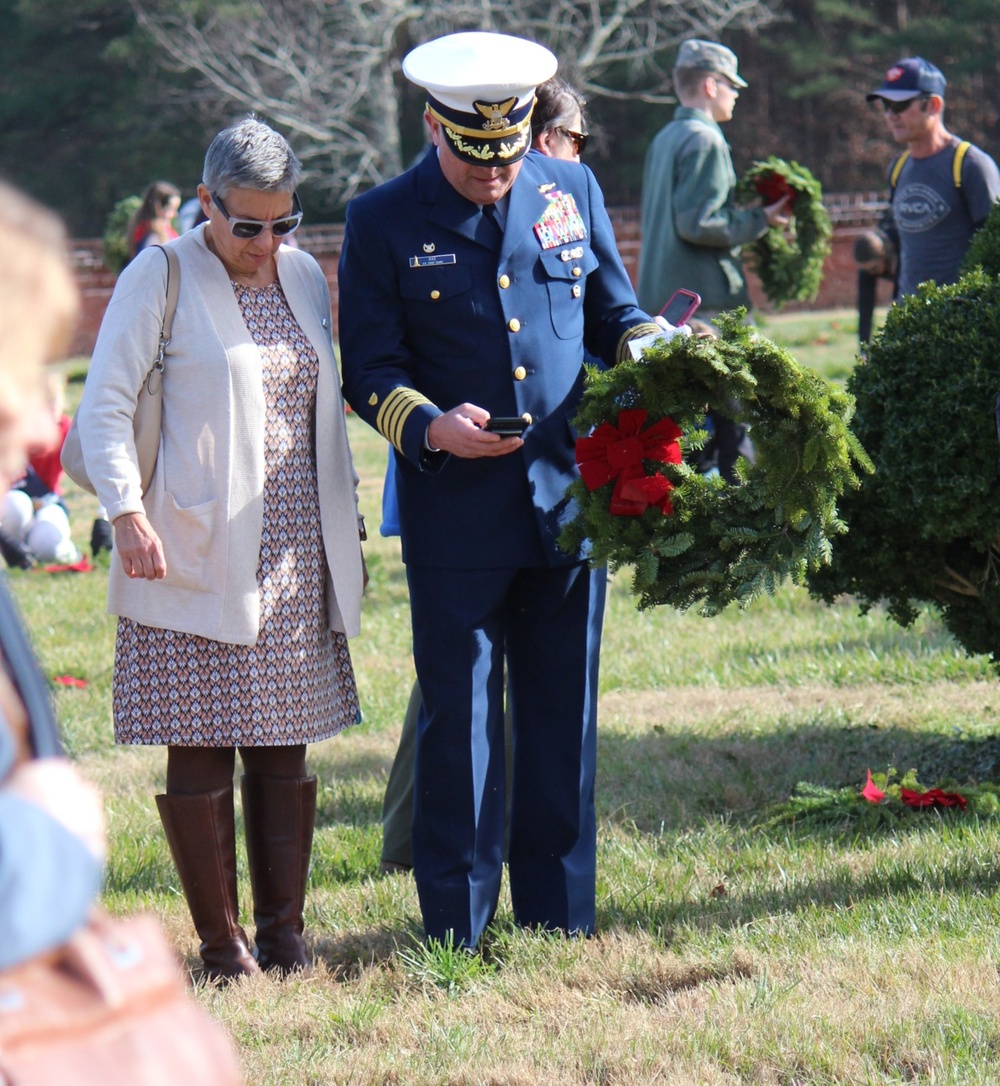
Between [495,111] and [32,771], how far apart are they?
7.90 ft

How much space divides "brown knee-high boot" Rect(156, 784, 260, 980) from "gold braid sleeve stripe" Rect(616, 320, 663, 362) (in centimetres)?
152

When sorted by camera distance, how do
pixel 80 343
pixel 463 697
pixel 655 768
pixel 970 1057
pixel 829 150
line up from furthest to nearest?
pixel 829 150
pixel 80 343
pixel 655 768
pixel 463 697
pixel 970 1057

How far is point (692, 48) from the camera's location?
7547mm

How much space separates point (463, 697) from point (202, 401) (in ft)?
3.22

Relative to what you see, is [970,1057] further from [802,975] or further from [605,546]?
[605,546]

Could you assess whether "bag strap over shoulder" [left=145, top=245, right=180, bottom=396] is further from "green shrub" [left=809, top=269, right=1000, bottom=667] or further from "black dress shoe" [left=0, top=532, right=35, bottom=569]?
"black dress shoe" [left=0, top=532, right=35, bottom=569]

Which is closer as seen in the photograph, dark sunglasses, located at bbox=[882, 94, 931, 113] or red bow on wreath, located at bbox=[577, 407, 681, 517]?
red bow on wreath, located at bbox=[577, 407, 681, 517]

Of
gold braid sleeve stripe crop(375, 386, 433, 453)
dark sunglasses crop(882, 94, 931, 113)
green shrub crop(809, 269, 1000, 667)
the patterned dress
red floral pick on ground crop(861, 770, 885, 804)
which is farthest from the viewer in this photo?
dark sunglasses crop(882, 94, 931, 113)

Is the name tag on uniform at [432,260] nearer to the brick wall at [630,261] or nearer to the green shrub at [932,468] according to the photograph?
the green shrub at [932,468]

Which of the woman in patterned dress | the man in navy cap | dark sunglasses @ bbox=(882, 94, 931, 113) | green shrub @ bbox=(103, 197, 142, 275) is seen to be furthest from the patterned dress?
green shrub @ bbox=(103, 197, 142, 275)

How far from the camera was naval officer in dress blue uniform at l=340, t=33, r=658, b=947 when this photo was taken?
376cm

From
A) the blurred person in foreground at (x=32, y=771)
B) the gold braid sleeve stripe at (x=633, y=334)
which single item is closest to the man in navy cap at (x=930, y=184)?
the gold braid sleeve stripe at (x=633, y=334)

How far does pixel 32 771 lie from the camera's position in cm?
163

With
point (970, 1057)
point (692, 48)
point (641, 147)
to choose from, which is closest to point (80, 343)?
point (641, 147)
